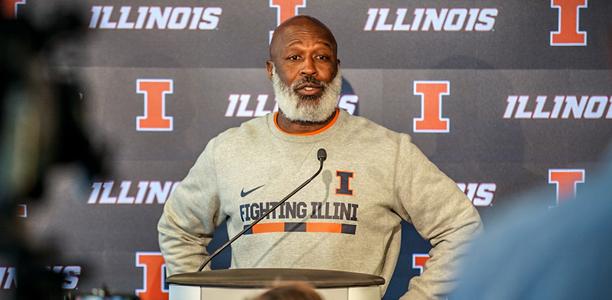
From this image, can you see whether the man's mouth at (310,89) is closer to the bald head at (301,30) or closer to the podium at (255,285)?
the bald head at (301,30)

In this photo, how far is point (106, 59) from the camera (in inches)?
153

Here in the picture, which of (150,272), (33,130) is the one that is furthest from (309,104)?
(33,130)

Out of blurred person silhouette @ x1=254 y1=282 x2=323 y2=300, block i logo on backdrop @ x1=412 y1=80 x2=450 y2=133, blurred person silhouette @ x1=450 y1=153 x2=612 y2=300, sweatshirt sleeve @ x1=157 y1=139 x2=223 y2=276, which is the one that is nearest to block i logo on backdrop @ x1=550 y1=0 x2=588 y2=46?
block i logo on backdrop @ x1=412 y1=80 x2=450 y2=133

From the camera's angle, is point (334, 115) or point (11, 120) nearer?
point (11, 120)

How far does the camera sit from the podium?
2.11m

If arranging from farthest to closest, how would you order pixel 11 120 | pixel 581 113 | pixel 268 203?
pixel 581 113 < pixel 268 203 < pixel 11 120

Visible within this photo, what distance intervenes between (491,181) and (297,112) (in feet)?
3.28

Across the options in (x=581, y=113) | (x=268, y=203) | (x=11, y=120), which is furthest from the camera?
(x=581, y=113)

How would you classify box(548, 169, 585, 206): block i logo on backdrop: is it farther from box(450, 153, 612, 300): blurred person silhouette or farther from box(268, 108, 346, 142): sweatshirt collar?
box(450, 153, 612, 300): blurred person silhouette

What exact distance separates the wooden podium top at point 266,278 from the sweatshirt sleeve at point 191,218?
97cm

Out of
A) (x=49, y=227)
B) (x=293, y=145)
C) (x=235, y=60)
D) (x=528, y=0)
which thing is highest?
(x=528, y=0)

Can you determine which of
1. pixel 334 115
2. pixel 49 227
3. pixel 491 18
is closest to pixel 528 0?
pixel 491 18

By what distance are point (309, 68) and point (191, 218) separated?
72cm

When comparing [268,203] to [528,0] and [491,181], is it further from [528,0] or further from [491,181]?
[528,0]
